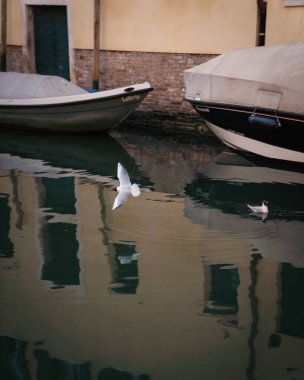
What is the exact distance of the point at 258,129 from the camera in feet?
26.1

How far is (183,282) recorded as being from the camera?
15.0ft

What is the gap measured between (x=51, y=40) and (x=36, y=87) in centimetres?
236

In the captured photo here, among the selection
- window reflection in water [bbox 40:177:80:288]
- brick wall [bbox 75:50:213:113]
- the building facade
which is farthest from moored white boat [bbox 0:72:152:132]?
window reflection in water [bbox 40:177:80:288]

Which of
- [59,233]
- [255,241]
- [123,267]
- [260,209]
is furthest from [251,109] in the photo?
[123,267]

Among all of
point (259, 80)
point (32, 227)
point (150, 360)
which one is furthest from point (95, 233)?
point (259, 80)

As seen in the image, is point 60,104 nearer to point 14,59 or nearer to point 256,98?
point 256,98

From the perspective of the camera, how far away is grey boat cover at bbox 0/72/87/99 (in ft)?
31.9

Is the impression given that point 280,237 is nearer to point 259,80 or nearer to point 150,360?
point 150,360

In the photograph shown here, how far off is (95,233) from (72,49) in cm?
640

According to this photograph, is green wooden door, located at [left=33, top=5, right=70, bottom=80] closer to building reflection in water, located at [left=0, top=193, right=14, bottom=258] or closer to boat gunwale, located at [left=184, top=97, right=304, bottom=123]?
boat gunwale, located at [left=184, top=97, right=304, bottom=123]

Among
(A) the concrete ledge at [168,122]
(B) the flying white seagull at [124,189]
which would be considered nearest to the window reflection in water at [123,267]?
(B) the flying white seagull at [124,189]

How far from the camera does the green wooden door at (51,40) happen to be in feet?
38.2

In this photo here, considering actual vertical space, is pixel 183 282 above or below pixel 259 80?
below

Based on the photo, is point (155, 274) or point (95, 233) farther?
point (95, 233)
